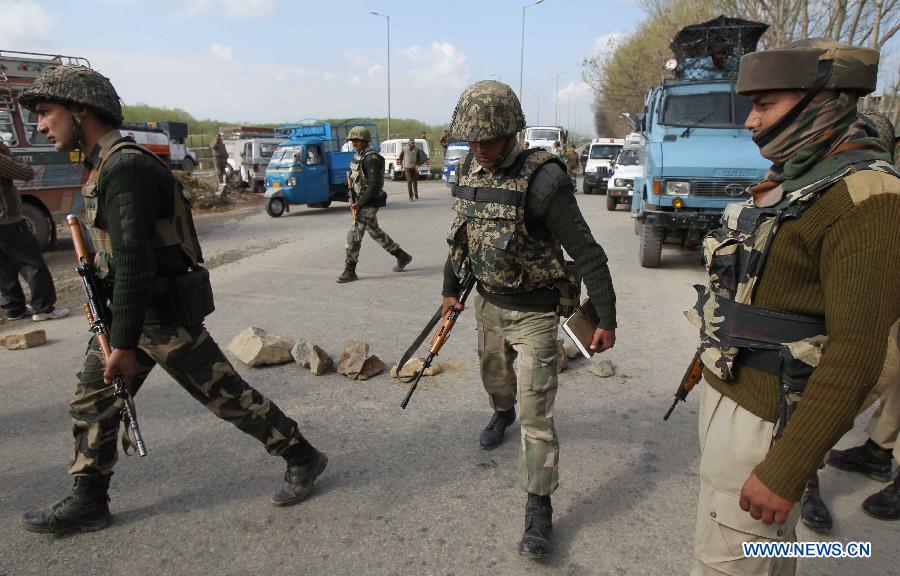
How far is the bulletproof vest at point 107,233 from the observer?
224 centimetres

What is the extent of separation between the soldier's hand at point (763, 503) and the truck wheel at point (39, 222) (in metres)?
10.1

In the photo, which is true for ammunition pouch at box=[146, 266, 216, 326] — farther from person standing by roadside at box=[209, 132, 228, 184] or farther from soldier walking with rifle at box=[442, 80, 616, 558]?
person standing by roadside at box=[209, 132, 228, 184]

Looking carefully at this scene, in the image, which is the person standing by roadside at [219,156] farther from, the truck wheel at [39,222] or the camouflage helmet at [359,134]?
the camouflage helmet at [359,134]

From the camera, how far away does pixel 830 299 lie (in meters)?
1.25

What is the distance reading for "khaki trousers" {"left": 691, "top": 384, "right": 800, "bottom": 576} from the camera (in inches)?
56.2

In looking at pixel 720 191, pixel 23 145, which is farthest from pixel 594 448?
pixel 23 145

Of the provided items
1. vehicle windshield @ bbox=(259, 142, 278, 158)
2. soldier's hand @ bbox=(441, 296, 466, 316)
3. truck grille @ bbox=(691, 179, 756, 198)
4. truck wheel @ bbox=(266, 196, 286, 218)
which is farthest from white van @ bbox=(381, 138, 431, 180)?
soldier's hand @ bbox=(441, 296, 466, 316)

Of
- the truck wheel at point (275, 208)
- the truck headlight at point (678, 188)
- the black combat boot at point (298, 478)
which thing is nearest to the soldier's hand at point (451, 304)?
the black combat boot at point (298, 478)

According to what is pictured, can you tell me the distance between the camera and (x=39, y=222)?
28.7 ft

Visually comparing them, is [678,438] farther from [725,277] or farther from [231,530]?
[231,530]

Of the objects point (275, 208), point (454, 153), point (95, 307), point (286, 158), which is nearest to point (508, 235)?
point (95, 307)

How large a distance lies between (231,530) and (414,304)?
375 centimetres

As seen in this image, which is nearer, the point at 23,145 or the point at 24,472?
the point at 24,472

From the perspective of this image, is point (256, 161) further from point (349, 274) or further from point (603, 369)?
point (603, 369)
